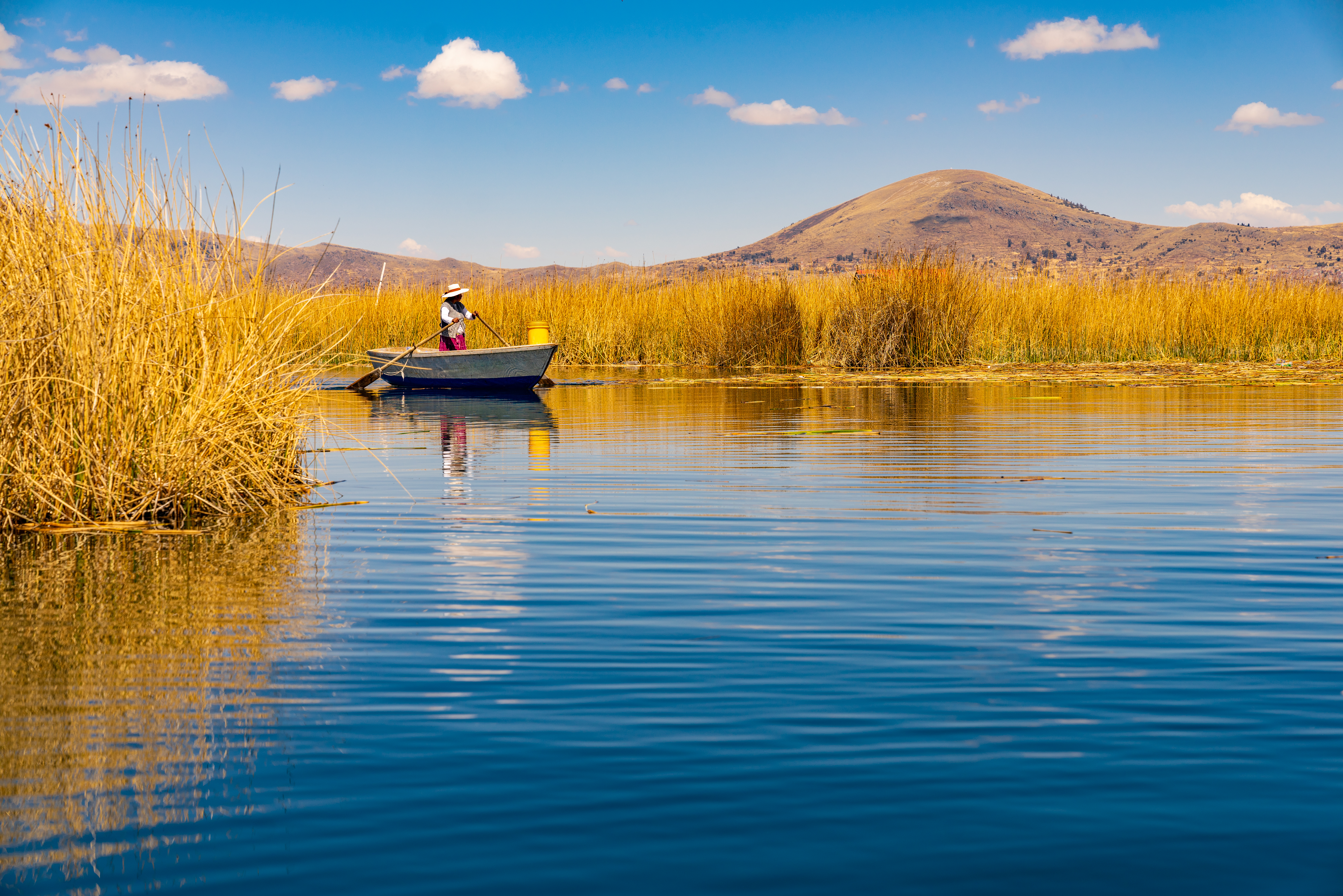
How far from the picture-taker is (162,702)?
372 cm

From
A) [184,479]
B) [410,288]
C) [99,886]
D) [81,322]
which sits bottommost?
[99,886]

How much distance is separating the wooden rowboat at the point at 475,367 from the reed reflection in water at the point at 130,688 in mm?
13884

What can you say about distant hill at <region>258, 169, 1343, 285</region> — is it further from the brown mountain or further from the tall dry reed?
the tall dry reed

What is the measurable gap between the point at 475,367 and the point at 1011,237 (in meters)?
125

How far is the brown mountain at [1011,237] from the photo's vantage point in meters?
121

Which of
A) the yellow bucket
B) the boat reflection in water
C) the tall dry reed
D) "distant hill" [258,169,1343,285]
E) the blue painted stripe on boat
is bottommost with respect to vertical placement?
the boat reflection in water

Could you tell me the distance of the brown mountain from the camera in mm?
120625

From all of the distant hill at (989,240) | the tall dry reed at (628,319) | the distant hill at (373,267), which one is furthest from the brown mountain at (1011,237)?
the tall dry reed at (628,319)

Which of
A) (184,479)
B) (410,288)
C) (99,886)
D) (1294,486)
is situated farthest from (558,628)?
(410,288)

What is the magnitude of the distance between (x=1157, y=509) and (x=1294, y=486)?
5.28 feet

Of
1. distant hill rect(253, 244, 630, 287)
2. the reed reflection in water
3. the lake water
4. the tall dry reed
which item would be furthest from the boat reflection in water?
distant hill rect(253, 244, 630, 287)

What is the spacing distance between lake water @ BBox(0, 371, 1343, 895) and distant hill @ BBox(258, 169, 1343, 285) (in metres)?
90.8

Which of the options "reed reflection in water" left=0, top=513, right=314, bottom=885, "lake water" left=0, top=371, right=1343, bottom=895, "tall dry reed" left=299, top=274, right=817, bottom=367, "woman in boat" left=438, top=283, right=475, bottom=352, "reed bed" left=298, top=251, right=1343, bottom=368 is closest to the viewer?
"lake water" left=0, top=371, right=1343, bottom=895

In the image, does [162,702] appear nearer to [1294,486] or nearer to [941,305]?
[1294,486]
